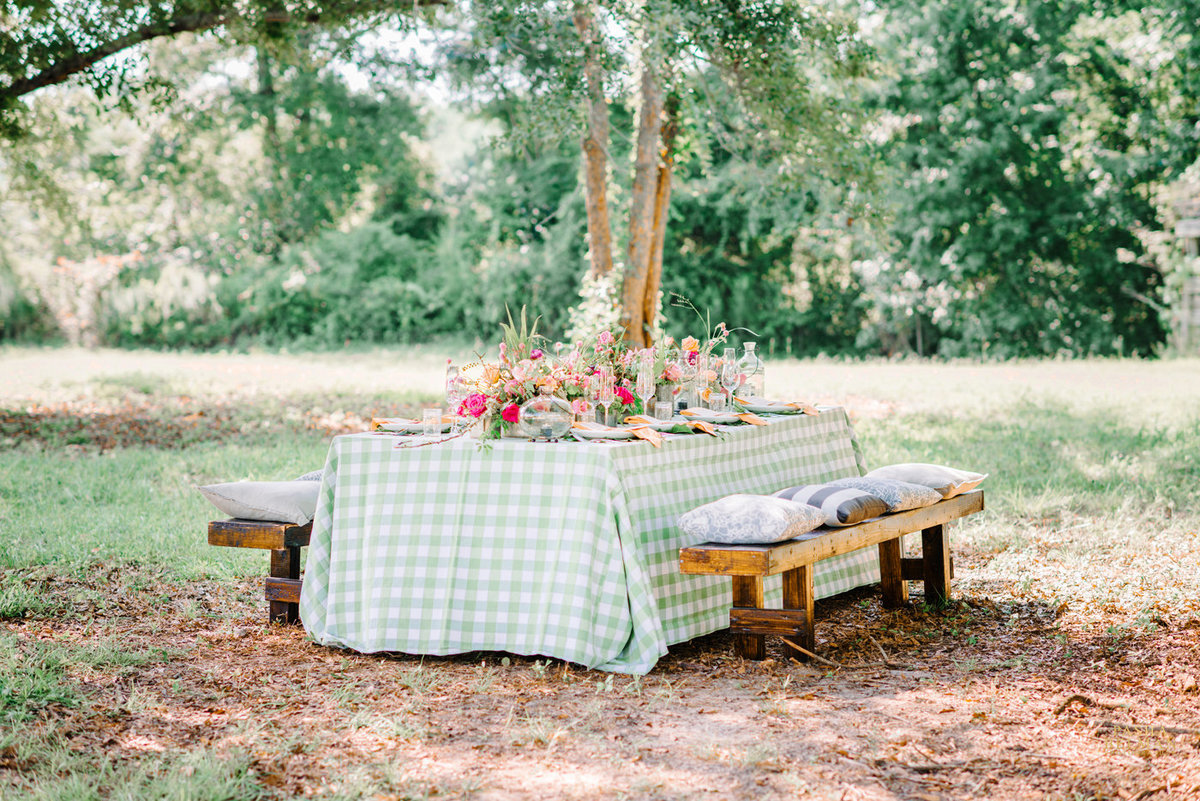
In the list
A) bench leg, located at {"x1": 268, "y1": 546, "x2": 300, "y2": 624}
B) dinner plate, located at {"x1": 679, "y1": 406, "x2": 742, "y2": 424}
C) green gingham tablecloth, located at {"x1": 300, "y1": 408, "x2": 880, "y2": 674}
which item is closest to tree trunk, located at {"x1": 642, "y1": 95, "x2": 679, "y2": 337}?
dinner plate, located at {"x1": 679, "y1": 406, "x2": 742, "y2": 424}

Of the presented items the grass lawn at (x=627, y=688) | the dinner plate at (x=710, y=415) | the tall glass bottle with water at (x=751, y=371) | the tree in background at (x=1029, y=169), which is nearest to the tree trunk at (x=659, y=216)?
the grass lawn at (x=627, y=688)

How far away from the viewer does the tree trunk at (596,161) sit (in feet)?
36.9

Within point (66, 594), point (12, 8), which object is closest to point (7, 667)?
point (66, 594)

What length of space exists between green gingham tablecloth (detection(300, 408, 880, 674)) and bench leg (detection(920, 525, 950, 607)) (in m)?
1.27

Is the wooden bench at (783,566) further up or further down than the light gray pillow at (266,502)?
further down

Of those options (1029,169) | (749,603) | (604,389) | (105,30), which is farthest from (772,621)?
(1029,169)

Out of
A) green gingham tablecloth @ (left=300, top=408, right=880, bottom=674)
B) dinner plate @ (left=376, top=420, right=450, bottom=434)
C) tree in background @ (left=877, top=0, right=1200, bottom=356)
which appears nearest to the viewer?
green gingham tablecloth @ (left=300, top=408, right=880, bottom=674)

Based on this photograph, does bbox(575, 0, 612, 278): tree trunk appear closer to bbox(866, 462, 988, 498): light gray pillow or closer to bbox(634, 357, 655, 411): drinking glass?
bbox(634, 357, 655, 411): drinking glass

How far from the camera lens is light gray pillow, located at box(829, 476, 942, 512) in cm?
484

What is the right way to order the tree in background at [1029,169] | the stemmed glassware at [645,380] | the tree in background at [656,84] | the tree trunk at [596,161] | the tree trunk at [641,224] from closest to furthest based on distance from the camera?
the stemmed glassware at [645,380] → the tree in background at [656,84] → the tree trunk at [596,161] → the tree trunk at [641,224] → the tree in background at [1029,169]

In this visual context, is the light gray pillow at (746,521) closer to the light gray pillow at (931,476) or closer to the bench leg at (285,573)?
the light gray pillow at (931,476)

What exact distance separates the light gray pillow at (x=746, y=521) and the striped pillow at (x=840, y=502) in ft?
0.77

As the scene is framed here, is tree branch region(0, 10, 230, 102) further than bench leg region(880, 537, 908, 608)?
Yes

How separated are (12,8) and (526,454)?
10189 millimetres
